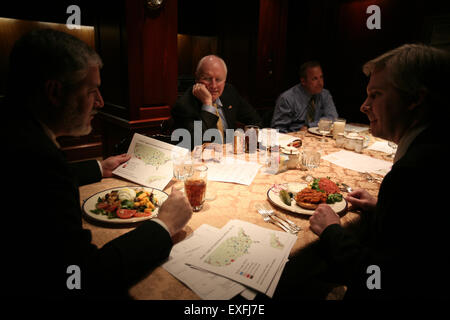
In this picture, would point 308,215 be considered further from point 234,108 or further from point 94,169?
point 234,108

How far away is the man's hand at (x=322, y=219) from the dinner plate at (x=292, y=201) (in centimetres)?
7

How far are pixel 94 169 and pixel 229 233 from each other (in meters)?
0.88

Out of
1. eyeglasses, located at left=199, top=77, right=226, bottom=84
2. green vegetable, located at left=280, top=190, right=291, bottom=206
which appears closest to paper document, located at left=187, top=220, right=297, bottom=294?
green vegetable, located at left=280, top=190, right=291, bottom=206

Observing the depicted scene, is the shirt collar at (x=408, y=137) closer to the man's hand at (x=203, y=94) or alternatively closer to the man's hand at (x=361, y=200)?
the man's hand at (x=361, y=200)

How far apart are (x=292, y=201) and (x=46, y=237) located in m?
1.02

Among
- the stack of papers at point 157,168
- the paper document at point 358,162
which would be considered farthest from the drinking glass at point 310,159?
the stack of papers at point 157,168

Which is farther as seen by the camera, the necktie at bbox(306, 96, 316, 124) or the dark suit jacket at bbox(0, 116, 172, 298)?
the necktie at bbox(306, 96, 316, 124)

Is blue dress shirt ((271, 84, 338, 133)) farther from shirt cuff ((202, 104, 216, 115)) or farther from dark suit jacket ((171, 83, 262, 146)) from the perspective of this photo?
shirt cuff ((202, 104, 216, 115))

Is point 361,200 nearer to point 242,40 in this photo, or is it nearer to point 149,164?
point 149,164

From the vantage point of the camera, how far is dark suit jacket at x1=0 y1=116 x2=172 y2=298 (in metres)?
0.76

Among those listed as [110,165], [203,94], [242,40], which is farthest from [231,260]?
[242,40]

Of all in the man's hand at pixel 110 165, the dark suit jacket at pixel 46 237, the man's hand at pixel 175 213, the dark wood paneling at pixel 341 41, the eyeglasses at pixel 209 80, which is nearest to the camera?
the dark suit jacket at pixel 46 237

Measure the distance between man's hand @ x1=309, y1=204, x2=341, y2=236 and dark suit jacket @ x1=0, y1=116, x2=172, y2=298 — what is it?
0.68m

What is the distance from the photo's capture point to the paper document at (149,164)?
5.07 ft
